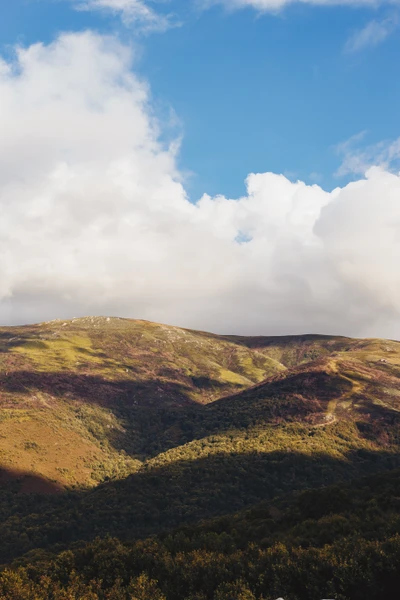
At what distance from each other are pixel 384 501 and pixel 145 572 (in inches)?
2219

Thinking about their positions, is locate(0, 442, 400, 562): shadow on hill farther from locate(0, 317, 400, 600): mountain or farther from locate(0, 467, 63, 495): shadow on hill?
locate(0, 467, 63, 495): shadow on hill

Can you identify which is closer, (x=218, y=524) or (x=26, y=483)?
(x=218, y=524)

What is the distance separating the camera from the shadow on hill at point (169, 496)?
138m

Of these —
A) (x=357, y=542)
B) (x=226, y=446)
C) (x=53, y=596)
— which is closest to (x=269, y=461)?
(x=226, y=446)

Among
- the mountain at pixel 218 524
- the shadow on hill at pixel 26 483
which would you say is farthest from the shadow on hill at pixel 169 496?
the shadow on hill at pixel 26 483

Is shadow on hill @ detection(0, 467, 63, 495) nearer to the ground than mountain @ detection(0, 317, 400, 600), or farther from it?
nearer to the ground

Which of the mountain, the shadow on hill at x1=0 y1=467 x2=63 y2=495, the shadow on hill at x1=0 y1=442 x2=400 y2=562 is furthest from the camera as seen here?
the shadow on hill at x1=0 y1=467 x2=63 y2=495

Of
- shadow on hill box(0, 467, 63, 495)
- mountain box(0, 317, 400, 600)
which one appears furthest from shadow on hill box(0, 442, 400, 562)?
shadow on hill box(0, 467, 63, 495)

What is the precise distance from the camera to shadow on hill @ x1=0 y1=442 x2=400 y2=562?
13800 cm

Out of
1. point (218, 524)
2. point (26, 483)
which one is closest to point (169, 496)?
point (26, 483)

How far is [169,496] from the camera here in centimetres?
15725

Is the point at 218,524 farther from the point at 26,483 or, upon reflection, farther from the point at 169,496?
the point at 26,483

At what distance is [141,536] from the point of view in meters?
132

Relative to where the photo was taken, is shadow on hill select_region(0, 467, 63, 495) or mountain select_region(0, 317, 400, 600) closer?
mountain select_region(0, 317, 400, 600)
